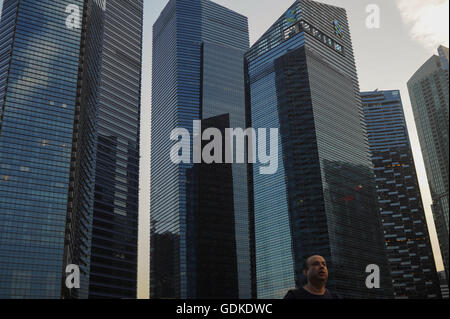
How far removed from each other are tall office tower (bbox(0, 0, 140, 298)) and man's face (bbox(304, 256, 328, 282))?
13266 centimetres

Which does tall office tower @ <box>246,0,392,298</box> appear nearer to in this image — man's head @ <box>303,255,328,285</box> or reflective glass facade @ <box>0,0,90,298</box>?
reflective glass facade @ <box>0,0,90,298</box>

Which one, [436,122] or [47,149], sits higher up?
[47,149]

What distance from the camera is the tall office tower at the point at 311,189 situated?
546ft

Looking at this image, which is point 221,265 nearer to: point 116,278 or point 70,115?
point 116,278

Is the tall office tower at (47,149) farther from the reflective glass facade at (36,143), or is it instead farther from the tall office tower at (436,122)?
the tall office tower at (436,122)

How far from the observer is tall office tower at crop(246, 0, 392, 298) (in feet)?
546

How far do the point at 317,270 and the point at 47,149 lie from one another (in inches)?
5805

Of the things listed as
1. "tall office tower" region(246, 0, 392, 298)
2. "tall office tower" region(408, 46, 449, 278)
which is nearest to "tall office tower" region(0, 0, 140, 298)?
"tall office tower" region(246, 0, 392, 298)

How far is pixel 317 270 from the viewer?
8.72 m

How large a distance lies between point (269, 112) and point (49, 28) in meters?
91.4

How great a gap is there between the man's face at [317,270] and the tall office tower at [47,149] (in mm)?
132663

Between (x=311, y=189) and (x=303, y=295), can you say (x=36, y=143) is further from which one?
(x=303, y=295)

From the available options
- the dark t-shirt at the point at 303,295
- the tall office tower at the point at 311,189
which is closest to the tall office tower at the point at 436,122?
the dark t-shirt at the point at 303,295

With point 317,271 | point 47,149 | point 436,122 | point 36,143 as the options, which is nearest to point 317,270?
point 317,271
